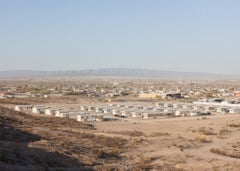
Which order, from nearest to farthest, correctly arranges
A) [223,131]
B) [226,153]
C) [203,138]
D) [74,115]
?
[226,153] < [203,138] < [223,131] < [74,115]

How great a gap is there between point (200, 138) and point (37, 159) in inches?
861

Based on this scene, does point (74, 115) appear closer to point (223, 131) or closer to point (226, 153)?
point (223, 131)

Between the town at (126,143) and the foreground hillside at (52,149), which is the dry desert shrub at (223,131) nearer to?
the town at (126,143)

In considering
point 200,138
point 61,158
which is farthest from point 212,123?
point 61,158

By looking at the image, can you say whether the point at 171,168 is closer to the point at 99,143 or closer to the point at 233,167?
the point at 233,167

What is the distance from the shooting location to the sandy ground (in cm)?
3403

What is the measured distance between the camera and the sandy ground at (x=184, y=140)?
34031 mm

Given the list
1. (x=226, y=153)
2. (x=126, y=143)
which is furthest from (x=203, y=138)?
(x=226, y=153)

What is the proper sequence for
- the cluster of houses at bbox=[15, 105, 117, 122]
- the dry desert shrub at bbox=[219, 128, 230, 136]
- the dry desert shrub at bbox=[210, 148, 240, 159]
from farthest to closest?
the cluster of houses at bbox=[15, 105, 117, 122] → the dry desert shrub at bbox=[219, 128, 230, 136] → the dry desert shrub at bbox=[210, 148, 240, 159]

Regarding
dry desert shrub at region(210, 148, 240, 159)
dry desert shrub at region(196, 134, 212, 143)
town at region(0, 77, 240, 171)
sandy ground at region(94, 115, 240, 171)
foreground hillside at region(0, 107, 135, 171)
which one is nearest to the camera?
foreground hillside at region(0, 107, 135, 171)

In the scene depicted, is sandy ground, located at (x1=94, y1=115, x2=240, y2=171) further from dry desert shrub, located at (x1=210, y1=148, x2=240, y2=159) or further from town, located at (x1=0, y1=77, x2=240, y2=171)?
dry desert shrub, located at (x1=210, y1=148, x2=240, y2=159)

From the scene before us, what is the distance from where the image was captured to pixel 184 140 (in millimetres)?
46156

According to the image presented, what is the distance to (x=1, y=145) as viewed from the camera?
31672 millimetres

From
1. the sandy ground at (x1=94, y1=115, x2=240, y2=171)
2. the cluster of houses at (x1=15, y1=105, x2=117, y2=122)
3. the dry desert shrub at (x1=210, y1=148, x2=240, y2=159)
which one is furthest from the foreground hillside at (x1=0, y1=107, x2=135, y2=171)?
the cluster of houses at (x1=15, y1=105, x2=117, y2=122)
